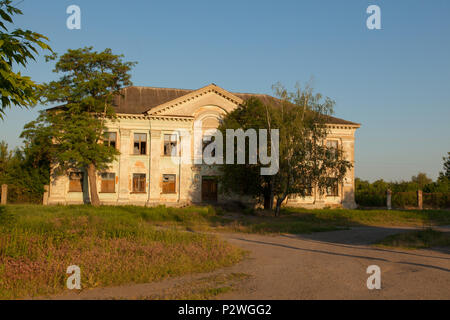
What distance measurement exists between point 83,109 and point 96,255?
2398 cm

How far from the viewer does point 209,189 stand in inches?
1357

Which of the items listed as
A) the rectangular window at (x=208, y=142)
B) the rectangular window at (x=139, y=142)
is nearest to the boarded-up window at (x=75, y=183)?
the rectangular window at (x=139, y=142)

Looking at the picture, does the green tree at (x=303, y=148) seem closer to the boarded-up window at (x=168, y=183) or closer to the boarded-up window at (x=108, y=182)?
the boarded-up window at (x=168, y=183)

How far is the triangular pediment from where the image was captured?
110 feet

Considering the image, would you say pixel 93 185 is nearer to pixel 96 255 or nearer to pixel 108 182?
pixel 108 182

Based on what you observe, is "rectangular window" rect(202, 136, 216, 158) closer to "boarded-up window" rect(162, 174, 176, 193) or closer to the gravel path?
"boarded-up window" rect(162, 174, 176, 193)

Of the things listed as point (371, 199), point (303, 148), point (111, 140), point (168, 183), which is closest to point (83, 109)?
point (111, 140)

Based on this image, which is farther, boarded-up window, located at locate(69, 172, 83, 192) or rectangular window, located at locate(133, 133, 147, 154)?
rectangular window, located at locate(133, 133, 147, 154)

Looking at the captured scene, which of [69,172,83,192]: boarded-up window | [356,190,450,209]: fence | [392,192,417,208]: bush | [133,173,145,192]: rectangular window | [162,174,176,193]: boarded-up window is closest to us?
[69,172,83,192]: boarded-up window

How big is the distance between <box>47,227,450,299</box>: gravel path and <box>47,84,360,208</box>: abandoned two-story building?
21.2 metres

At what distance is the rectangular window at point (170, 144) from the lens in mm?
34094

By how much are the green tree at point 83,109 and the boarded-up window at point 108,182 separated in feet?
6.51

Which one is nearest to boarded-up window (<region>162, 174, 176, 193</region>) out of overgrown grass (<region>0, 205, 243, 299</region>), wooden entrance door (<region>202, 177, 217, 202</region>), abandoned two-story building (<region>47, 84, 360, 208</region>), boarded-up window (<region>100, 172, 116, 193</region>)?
abandoned two-story building (<region>47, 84, 360, 208</region>)
